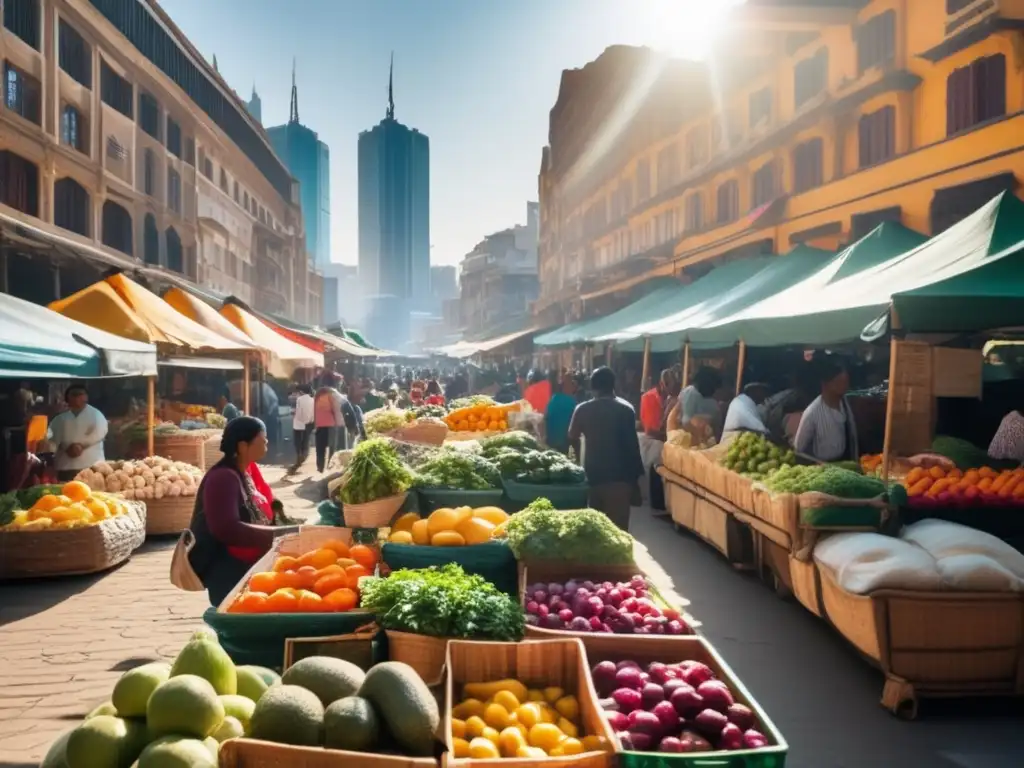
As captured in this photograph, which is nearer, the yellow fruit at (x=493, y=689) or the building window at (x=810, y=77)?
the yellow fruit at (x=493, y=689)

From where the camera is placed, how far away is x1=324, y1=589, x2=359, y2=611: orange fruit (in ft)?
12.7

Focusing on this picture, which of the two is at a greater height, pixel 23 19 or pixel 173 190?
pixel 23 19

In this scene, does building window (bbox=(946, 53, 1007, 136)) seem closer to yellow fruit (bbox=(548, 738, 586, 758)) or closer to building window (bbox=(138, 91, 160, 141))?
yellow fruit (bbox=(548, 738, 586, 758))

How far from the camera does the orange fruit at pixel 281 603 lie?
383 centimetres

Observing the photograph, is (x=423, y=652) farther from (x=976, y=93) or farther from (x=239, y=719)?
(x=976, y=93)

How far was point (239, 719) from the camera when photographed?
288 centimetres

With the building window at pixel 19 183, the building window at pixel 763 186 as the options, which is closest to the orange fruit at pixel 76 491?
the building window at pixel 19 183

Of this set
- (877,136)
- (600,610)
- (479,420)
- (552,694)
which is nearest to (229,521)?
(600,610)

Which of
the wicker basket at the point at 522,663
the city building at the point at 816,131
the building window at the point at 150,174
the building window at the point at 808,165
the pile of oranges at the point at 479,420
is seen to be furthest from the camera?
the building window at the point at 150,174

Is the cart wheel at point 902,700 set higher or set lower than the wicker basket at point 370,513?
lower

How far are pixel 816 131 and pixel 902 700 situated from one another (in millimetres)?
18044

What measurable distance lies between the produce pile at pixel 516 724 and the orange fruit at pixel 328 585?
1.09m

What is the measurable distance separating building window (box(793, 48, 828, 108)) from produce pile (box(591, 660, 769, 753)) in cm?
1983

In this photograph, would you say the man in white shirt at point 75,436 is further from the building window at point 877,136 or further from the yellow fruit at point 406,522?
the building window at point 877,136
